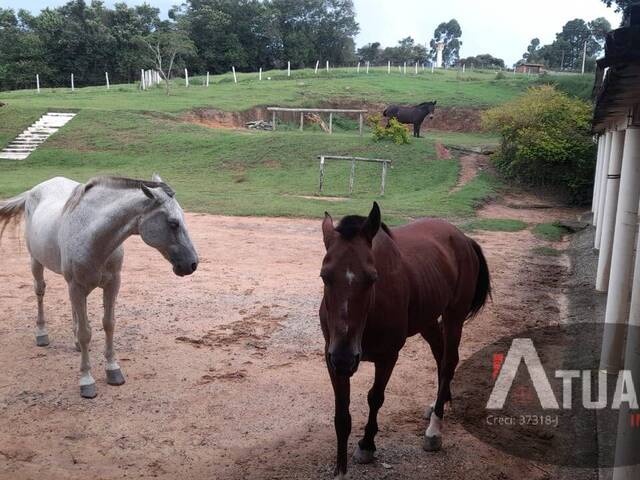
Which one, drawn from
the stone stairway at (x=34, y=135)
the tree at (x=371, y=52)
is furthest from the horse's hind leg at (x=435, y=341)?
the tree at (x=371, y=52)

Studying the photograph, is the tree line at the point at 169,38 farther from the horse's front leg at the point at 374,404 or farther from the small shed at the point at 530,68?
the horse's front leg at the point at 374,404

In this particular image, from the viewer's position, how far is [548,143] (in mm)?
18703

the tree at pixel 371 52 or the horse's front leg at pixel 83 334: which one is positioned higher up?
the tree at pixel 371 52

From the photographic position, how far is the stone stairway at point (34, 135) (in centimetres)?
2265

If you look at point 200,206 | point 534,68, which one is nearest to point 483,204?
point 200,206

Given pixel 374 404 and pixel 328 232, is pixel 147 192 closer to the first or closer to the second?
pixel 328 232

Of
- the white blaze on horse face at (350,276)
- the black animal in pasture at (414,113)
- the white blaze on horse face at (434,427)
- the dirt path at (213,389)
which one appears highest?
the black animal in pasture at (414,113)

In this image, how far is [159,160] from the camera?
2203 centimetres

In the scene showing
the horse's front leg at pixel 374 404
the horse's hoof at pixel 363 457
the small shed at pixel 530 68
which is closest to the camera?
the horse's front leg at pixel 374 404

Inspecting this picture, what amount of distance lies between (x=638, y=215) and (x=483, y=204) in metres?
11.4

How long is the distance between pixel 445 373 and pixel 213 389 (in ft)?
6.89

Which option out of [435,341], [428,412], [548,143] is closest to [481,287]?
[435,341]

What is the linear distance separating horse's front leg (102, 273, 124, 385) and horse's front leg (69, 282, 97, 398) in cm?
18

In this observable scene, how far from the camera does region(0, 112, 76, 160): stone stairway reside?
22.7 metres
